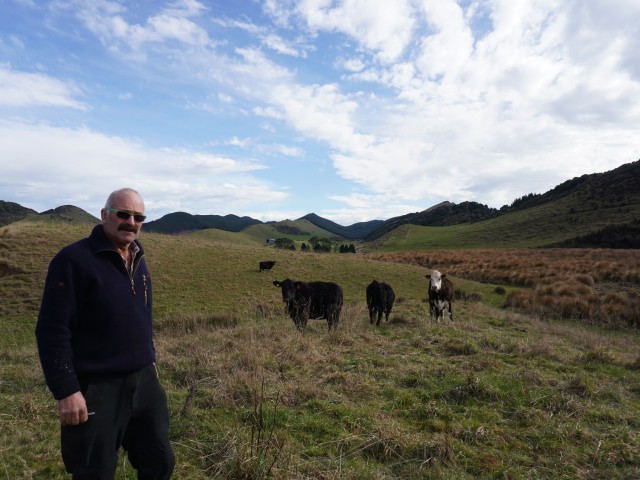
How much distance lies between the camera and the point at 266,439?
4.36 metres

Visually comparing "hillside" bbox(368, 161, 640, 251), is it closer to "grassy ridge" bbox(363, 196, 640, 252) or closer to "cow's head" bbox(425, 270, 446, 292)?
"grassy ridge" bbox(363, 196, 640, 252)

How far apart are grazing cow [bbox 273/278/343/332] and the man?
9492 millimetres

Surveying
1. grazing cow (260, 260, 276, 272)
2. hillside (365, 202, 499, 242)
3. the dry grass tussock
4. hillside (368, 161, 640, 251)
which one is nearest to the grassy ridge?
hillside (368, 161, 640, 251)

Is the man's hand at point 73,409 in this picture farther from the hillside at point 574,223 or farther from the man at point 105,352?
the hillside at point 574,223

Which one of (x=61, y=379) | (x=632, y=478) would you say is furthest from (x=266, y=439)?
(x=632, y=478)

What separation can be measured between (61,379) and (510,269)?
3584 cm

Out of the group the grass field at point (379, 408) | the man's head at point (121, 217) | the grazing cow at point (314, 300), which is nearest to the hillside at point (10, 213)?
the grazing cow at point (314, 300)

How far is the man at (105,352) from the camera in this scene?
2.83m

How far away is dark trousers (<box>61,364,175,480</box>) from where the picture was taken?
291 centimetres

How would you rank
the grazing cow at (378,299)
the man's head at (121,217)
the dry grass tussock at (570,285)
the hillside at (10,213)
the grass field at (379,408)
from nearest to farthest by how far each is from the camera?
1. the man's head at (121,217)
2. the grass field at (379,408)
3. the grazing cow at (378,299)
4. the dry grass tussock at (570,285)
5. the hillside at (10,213)

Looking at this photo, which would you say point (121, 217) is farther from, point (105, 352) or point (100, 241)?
point (105, 352)

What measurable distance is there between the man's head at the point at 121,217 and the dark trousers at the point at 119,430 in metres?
1.07

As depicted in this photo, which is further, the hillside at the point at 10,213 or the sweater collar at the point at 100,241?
the hillside at the point at 10,213

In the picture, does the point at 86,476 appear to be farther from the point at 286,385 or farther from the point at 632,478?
the point at 632,478
